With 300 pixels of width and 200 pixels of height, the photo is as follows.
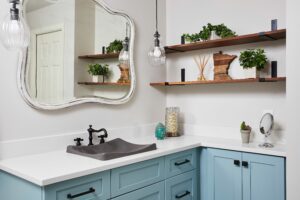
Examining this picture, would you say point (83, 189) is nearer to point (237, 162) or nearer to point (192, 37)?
point (237, 162)

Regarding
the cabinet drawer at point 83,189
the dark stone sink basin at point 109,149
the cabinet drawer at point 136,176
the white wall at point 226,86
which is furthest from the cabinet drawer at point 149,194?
the white wall at point 226,86

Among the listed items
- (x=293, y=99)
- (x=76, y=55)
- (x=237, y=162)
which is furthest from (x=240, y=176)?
(x=76, y=55)

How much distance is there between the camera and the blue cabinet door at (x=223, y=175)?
220 cm

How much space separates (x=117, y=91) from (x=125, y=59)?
0.94ft

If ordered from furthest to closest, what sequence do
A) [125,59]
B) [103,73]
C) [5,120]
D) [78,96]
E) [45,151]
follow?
[125,59] < [103,73] < [78,96] < [45,151] < [5,120]

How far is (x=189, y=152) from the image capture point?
2309 millimetres

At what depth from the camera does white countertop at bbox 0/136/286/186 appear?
1458 millimetres

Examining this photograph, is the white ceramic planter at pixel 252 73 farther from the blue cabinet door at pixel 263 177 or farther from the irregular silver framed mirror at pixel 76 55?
the irregular silver framed mirror at pixel 76 55

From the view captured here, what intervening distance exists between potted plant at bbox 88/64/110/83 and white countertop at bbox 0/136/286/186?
0.64 meters

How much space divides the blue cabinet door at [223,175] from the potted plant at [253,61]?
2.11 feet

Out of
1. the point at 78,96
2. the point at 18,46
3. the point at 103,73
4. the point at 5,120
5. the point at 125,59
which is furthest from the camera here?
the point at 125,59

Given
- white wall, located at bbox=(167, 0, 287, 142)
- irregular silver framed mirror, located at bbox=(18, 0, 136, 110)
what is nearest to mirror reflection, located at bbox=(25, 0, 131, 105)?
irregular silver framed mirror, located at bbox=(18, 0, 136, 110)

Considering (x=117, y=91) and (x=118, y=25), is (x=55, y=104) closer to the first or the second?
(x=117, y=91)

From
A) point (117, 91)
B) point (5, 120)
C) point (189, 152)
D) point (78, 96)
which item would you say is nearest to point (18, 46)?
point (5, 120)
